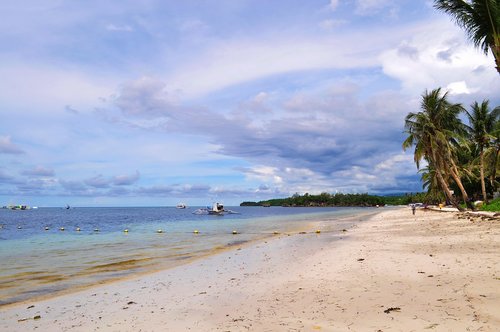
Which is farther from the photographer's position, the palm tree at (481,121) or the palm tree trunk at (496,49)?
the palm tree at (481,121)

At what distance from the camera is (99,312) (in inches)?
328

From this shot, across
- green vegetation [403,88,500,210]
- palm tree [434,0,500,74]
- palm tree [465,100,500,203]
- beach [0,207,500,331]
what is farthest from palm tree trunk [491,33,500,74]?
palm tree [465,100,500,203]

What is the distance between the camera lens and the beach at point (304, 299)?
612 centimetres

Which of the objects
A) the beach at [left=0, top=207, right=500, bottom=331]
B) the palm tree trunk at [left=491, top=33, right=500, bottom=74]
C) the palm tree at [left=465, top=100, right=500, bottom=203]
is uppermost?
the palm tree at [left=465, top=100, right=500, bottom=203]

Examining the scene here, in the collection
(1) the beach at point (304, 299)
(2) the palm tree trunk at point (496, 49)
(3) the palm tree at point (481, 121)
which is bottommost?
(1) the beach at point (304, 299)

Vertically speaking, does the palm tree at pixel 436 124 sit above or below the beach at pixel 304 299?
above

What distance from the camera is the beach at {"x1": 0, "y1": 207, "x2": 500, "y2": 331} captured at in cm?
612

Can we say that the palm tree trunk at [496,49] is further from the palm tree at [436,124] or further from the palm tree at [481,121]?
the palm tree at [481,121]

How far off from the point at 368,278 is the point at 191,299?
14.4 feet

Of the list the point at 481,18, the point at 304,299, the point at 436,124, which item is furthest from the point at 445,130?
the point at 304,299

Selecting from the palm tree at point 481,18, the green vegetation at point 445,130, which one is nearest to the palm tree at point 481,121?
the green vegetation at point 445,130

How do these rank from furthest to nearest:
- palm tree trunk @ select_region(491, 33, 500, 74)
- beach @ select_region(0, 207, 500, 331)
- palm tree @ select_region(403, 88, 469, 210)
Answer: palm tree @ select_region(403, 88, 469, 210)
palm tree trunk @ select_region(491, 33, 500, 74)
beach @ select_region(0, 207, 500, 331)

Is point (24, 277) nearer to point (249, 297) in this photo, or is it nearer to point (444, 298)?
point (249, 297)

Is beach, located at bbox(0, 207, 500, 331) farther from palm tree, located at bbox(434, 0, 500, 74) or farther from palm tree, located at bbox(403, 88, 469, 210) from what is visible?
palm tree, located at bbox(403, 88, 469, 210)
